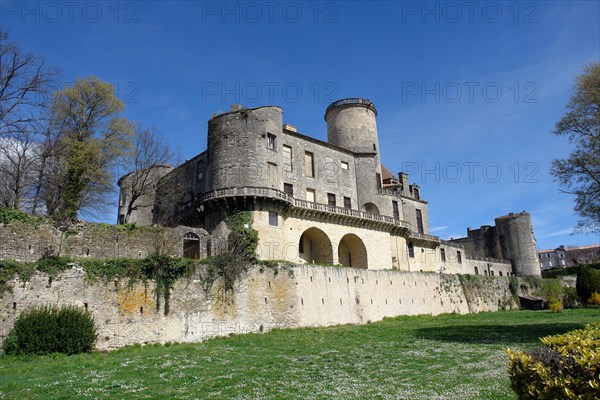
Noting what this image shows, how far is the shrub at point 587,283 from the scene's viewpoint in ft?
155

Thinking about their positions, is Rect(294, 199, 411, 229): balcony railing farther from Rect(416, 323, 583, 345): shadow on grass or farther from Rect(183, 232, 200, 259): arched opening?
Rect(416, 323, 583, 345): shadow on grass

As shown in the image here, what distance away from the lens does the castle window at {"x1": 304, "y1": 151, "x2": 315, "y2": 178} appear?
3888 centimetres

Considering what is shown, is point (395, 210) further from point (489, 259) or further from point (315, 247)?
point (489, 259)

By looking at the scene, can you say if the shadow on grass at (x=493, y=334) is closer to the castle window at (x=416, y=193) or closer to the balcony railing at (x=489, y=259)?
the castle window at (x=416, y=193)

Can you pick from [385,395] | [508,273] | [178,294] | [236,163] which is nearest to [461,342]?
[385,395]

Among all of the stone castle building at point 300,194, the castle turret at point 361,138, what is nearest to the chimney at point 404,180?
the stone castle building at point 300,194

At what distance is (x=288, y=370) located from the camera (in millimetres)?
14164

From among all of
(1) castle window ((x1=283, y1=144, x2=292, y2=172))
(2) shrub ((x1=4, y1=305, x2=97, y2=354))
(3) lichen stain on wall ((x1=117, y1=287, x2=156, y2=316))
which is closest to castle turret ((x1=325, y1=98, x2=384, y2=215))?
(1) castle window ((x1=283, y1=144, x2=292, y2=172))

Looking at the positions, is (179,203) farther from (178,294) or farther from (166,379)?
(166,379)

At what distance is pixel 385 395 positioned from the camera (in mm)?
10414

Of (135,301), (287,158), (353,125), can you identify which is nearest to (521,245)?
(353,125)

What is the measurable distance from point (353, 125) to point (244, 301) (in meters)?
23.9

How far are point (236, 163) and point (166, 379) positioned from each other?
2129 centimetres

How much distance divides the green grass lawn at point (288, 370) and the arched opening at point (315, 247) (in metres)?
15.1
